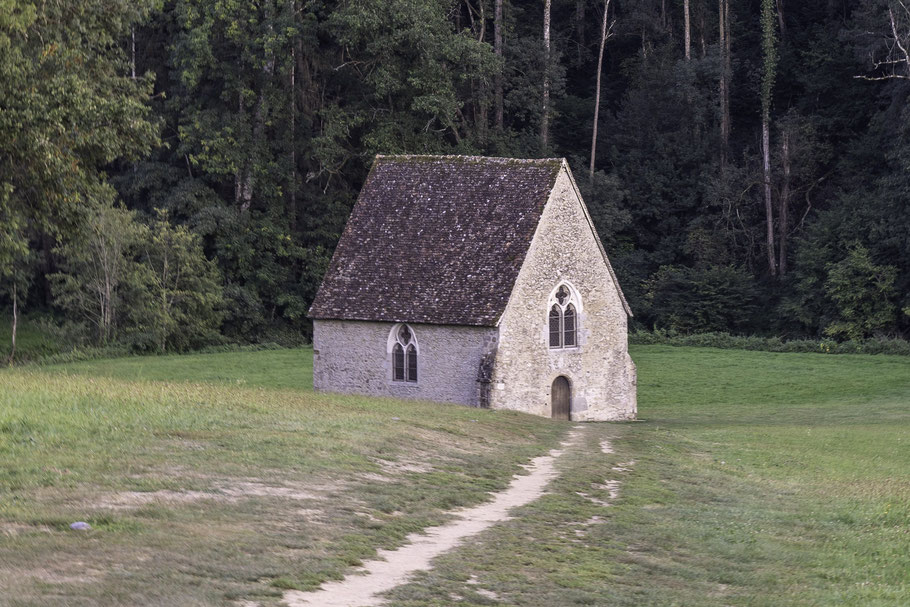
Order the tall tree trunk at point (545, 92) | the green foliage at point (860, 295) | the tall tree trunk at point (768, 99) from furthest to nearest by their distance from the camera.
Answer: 1. the tall tree trunk at point (545, 92)
2. the tall tree trunk at point (768, 99)
3. the green foliage at point (860, 295)

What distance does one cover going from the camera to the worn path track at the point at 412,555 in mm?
12578

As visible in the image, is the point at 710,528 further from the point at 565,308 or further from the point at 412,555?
the point at 565,308

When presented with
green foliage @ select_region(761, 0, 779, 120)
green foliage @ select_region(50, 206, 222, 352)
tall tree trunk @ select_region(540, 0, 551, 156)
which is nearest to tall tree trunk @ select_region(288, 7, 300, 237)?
green foliage @ select_region(50, 206, 222, 352)

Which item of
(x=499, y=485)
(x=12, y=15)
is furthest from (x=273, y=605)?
(x=12, y=15)

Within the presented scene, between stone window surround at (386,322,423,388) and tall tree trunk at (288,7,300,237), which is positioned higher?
tall tree trunk at (288,7,300,237)

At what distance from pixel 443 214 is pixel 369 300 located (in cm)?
412

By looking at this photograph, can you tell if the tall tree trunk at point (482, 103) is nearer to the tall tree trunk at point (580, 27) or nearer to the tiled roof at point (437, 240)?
the tall tree trunk at point (580, 27)

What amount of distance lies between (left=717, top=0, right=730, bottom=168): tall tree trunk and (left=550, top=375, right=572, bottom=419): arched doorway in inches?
1462

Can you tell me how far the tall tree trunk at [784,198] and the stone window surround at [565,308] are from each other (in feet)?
112

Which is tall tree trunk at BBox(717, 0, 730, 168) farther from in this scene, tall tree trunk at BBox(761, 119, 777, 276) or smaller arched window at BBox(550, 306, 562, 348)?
smaller arched window at BBox(550, 306, 562, 348)

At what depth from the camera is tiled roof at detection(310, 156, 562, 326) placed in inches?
1523

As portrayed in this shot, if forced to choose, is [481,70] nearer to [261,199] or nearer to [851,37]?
[261,199]

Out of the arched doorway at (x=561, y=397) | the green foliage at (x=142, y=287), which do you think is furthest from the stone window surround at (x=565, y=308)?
the green foliage at (x=142, y=287)

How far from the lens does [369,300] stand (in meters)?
40.1
